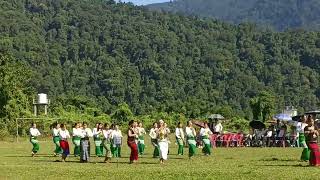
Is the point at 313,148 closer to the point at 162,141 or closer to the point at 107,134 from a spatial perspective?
the point at 162,141

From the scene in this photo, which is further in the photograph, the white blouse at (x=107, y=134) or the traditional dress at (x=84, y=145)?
the white blouse at (x=107, y=134)

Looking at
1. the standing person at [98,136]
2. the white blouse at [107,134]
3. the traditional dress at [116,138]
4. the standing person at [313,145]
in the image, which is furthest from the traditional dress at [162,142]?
the standing person at [313,145]

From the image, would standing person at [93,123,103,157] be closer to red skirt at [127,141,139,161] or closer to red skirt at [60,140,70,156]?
red skirt at [60,140,70,156]

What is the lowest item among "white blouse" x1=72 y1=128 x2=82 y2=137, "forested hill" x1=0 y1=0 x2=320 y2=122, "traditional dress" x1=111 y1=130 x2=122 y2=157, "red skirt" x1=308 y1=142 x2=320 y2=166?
"red skirt" x1=308 y1=142 x2=320 y2=166

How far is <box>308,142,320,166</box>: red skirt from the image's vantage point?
2406cm

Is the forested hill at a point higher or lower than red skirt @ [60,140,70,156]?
higher

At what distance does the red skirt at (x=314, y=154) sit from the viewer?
78.9ft

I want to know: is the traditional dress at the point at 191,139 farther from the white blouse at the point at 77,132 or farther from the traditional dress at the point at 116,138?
the white blouse at the point at 77,132

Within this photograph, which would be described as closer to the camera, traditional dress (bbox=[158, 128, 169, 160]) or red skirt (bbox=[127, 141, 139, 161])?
traditional dress (bbox=[158, 128, 169, 160])

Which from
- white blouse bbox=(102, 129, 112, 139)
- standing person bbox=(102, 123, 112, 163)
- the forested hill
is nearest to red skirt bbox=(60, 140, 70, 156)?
standing person bbox=(102, 123, 112, 163)

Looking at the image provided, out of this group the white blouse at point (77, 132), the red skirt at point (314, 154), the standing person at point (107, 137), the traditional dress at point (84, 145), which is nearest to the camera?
the red skirt at point (314, 154)

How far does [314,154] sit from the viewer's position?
79.2 feet

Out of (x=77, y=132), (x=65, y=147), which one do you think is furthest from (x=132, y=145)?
(x=65, y=147)

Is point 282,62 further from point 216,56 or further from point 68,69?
point 68,69
